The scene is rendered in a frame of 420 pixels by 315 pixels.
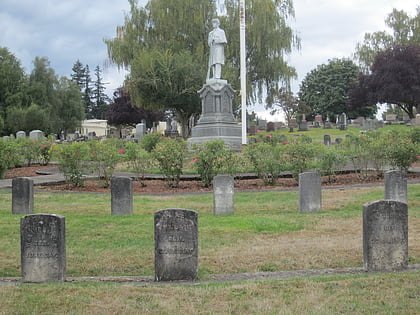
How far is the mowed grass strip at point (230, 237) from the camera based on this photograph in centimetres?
687

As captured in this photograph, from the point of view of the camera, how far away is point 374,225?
21.4 feet

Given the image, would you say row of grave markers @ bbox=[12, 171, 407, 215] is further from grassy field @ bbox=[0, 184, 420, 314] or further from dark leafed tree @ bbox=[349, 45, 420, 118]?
dark leafed tree @ bbox=[349, 45, 420, 118]

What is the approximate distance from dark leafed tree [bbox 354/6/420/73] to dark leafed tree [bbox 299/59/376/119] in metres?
6.19

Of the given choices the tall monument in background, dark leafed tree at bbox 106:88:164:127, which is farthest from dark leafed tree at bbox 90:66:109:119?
the tall monument in background

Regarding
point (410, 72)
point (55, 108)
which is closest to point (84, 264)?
point (410, 72)

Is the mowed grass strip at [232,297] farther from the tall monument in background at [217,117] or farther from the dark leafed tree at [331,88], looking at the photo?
the dark leafed tree at [331,88]

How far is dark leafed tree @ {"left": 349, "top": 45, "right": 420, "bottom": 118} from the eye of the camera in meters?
55.1

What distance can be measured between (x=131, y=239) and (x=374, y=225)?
3916mm

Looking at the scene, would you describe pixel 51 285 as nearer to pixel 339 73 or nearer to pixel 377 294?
pixel 377 294

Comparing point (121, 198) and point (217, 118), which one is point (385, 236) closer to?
point (121, 198)

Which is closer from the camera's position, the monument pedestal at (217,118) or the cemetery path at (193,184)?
the cemetery path at (193,184)

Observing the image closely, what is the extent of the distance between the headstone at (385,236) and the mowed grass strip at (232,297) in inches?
20.5

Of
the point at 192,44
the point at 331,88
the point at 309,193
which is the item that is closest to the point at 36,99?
the point at 192,44

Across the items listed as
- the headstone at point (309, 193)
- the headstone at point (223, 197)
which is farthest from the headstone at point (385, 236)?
the headstone at point (223, 197)
